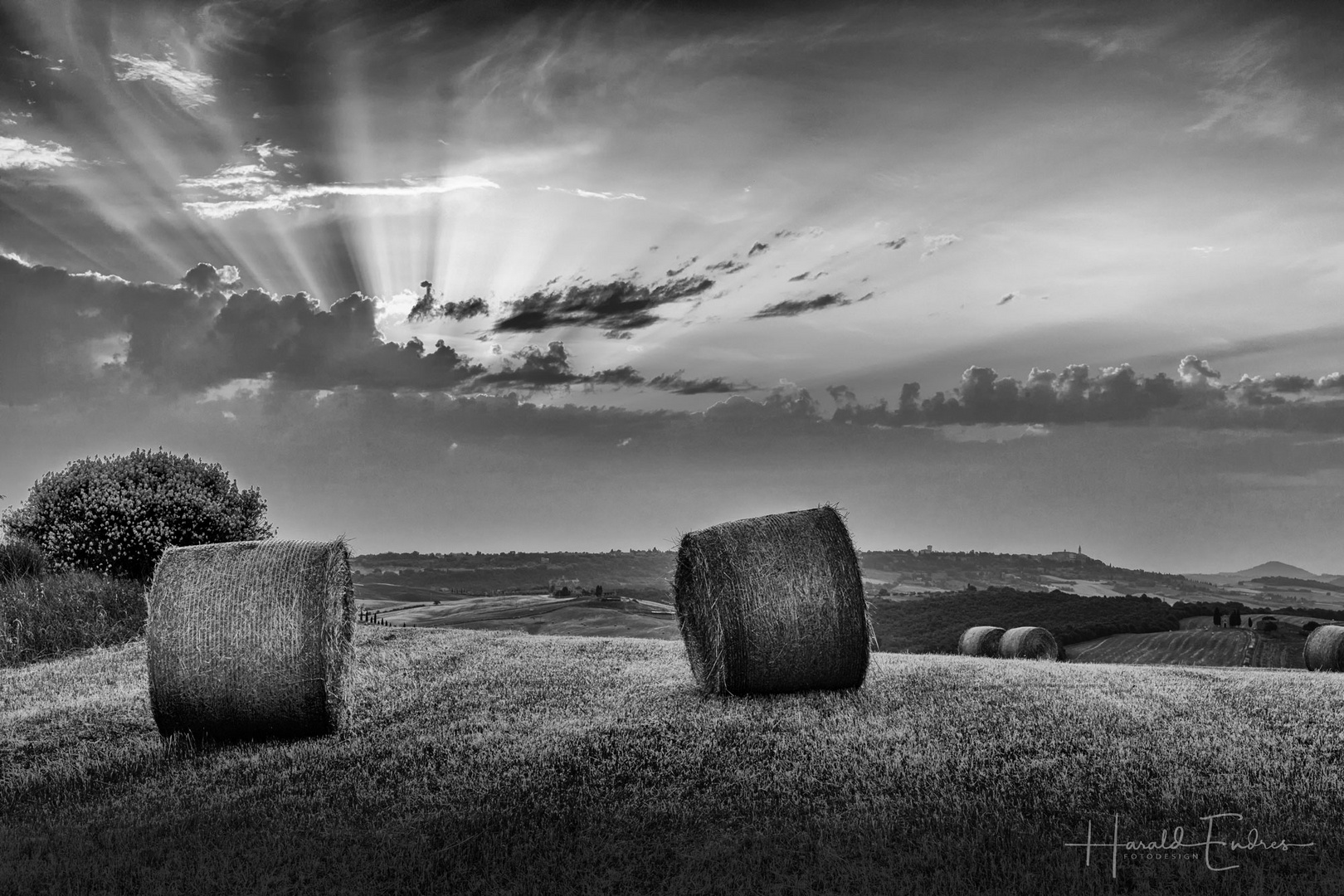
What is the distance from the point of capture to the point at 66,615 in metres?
23.6

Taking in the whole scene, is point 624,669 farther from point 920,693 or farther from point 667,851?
point 667,851

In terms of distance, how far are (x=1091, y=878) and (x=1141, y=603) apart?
207 ft

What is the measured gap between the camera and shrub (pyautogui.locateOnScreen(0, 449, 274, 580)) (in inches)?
965

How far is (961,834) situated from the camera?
24.1 feet

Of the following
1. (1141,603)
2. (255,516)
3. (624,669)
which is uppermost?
(255,516)

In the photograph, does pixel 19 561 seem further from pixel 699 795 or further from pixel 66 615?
pixel 699 795

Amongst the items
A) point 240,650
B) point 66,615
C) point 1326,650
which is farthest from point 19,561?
point 1326,650

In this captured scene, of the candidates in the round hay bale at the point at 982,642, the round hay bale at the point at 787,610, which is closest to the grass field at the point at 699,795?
the round hay bale at the point at 787,610

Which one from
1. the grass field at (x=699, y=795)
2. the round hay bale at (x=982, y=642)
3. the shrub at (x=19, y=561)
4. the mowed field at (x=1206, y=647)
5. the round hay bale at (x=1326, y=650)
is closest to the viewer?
the grass field at (x=699, y=795)

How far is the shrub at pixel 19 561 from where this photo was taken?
83.6 feet

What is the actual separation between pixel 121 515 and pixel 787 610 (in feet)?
60.3

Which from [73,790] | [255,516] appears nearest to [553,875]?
[73,790]

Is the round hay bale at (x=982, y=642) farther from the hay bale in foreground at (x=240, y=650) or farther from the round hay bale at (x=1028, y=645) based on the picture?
the hay bale in foreground at (x=240, y=650)

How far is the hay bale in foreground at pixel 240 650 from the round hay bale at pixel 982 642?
26.5 meters
